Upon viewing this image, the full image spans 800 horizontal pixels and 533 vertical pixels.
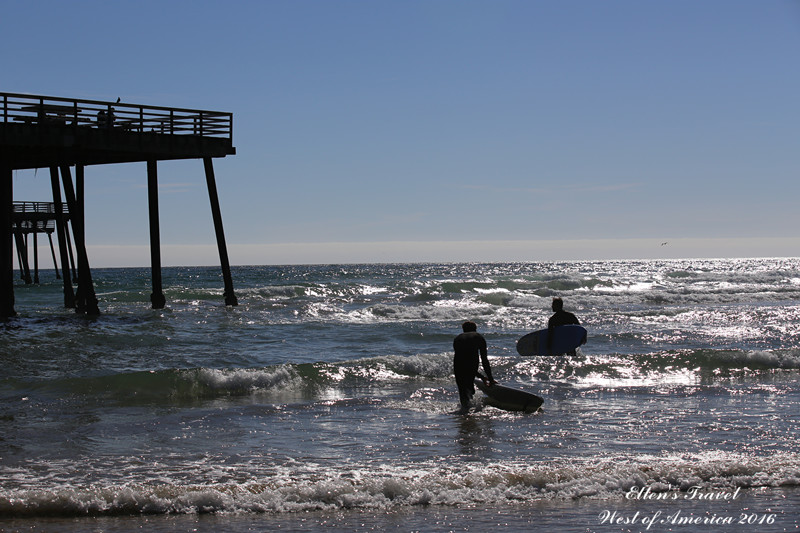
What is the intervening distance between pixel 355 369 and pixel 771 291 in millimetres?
41640

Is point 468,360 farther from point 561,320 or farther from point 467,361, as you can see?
point 561,320

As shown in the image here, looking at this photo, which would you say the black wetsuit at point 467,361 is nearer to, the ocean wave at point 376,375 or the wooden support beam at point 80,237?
the ocean wave at point 376,375

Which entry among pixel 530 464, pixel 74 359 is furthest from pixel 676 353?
pixel 74 359

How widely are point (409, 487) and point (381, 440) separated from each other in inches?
75.5

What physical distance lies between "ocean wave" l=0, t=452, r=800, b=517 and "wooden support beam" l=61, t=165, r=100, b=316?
15.9 metres

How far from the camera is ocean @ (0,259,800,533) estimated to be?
640cm

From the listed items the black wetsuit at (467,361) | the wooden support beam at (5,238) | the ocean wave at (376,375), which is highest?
the wooden support beam at (5,238)

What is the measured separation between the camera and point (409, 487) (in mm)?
6855

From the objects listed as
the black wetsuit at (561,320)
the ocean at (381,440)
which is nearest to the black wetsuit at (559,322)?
the black wetsuit at (561,320)

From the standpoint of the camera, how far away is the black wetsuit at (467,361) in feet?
33.6

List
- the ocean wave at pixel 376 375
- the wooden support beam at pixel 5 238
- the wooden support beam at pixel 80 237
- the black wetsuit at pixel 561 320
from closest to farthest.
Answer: the ocean wave at pixel 376 375 → the black wetsuit at pixel 561 320 → the wooden support beam at pixel 5 238 → the wooden support beam at pixel 80 237

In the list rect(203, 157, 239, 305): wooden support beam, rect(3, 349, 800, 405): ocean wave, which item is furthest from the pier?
rect(3, 349, 800, 405): ocean wave

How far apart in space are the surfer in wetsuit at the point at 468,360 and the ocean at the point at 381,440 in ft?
1.25

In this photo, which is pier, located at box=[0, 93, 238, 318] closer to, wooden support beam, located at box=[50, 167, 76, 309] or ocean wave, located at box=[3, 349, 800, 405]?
wooden support beam, located at box=[50, 167, 76, 309]
